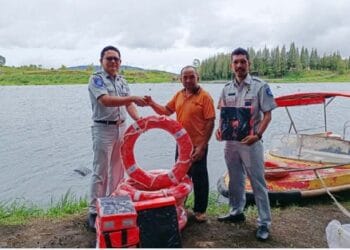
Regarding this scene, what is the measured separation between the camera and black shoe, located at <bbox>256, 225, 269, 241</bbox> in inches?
183

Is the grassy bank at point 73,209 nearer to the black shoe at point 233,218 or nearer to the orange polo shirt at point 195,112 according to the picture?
the black shoe at point 233,218

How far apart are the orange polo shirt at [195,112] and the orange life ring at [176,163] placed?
0.34 ft

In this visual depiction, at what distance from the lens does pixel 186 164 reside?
4.81 m

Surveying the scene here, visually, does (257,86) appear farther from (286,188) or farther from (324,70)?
(324,70)

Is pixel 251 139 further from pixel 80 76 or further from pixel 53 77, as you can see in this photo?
pixel 53 77

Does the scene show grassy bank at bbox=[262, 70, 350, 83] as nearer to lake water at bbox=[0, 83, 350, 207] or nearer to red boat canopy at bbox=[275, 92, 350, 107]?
lake water at bbox=[0, 83, 350, 207]

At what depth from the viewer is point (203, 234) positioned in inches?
190

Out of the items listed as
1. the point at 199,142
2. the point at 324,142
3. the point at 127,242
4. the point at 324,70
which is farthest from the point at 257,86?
the point at 324,70

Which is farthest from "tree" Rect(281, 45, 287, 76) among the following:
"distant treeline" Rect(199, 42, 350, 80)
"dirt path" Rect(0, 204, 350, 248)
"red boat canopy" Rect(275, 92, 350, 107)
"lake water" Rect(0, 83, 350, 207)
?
"dirt path" Rect(0, 204, 350, 248)

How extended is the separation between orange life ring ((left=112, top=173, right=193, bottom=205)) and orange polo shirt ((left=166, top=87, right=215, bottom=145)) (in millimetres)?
466

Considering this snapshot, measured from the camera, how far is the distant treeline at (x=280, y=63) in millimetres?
97750

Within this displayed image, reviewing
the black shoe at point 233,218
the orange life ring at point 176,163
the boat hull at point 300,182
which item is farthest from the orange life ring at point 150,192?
the boat hull at point 300,182

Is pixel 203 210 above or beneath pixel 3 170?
above

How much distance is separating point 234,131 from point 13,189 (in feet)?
28.8
